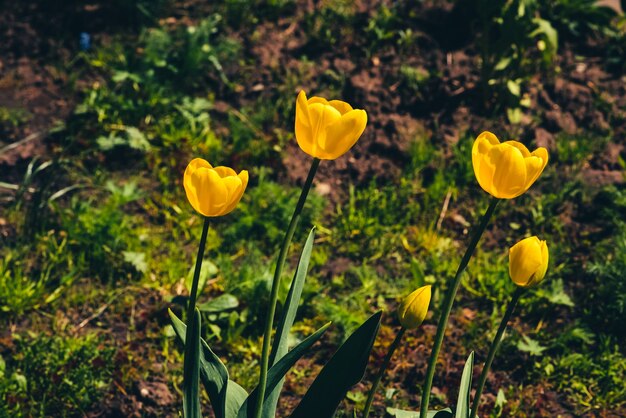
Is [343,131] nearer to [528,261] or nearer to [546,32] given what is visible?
[528,261]

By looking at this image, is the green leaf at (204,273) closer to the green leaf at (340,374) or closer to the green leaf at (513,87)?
the green leaf at (340,374)

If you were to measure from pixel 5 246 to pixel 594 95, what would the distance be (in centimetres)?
279

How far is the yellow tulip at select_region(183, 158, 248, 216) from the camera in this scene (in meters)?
1.59

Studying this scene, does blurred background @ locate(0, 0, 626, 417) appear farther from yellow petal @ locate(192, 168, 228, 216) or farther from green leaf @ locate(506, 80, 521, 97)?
yellow petal @ locate(192, 168, 228, 216)

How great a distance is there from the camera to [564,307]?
2.92m

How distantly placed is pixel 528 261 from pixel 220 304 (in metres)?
1.38

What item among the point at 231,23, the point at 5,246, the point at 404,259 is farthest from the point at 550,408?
the point at 231,23

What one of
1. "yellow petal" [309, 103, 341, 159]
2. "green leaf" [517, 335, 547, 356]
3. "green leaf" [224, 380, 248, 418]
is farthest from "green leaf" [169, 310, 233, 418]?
"green leaf" [517, 335, 547, 356]

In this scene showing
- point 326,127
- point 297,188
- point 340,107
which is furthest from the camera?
point 297,188

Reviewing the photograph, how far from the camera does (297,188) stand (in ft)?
10.9

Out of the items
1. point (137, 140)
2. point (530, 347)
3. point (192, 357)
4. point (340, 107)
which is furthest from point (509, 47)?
point (192, 357)

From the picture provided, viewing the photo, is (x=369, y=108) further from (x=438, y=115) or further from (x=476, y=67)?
(x=476, y=67)

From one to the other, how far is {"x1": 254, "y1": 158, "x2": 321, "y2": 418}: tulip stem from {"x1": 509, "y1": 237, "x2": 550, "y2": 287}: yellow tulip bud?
0.45m

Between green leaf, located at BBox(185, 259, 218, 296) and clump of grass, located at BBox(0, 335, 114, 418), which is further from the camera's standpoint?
green leaf, located at BBox(185, 259, 218, 296)
